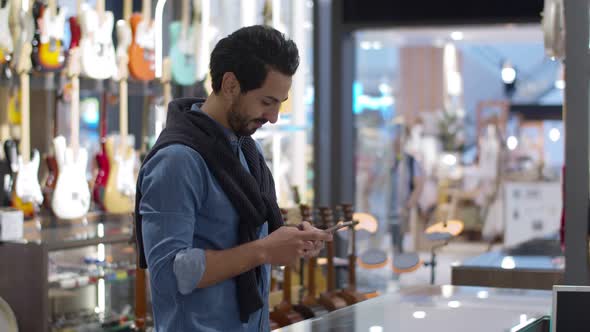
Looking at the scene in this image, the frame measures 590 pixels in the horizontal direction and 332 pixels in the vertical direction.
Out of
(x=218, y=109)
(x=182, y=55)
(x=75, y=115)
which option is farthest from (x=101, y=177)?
(x=218, y=109)

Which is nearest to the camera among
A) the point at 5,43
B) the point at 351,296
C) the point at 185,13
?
the point at 351,296

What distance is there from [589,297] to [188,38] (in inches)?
206

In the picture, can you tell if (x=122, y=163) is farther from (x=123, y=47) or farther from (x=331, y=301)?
(x=331, y=301)

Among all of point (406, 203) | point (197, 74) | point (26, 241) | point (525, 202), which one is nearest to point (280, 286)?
point (26, 241)

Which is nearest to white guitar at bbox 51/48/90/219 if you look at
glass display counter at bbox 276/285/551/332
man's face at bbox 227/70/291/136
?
glass display counter at bbox 276/285/551/332

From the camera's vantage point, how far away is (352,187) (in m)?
7.96

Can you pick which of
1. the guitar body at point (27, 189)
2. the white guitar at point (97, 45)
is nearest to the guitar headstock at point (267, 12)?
the white guitar at point (97, 45)

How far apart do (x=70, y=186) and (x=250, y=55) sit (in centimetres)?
435

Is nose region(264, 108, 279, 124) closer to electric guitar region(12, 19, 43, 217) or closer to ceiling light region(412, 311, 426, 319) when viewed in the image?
ceiling light region(412, 311, 426, 319)

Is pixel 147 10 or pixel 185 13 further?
pixel 185 13

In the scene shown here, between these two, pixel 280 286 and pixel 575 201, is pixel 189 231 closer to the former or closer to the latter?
pixel 575 201

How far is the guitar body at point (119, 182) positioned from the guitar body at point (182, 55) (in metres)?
0.69

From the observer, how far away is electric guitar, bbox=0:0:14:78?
609cm

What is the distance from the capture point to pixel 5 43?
611 cm
